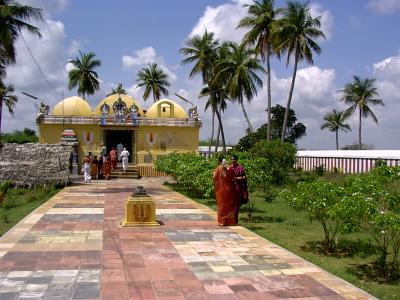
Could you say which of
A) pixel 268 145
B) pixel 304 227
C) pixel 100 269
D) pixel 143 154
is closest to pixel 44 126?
pixel 143 154

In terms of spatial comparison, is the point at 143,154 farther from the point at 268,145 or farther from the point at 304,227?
the point at 304,227

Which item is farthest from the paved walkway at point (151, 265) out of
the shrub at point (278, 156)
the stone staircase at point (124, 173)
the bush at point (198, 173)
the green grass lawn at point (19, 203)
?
the stone staircase at point (124, 173)

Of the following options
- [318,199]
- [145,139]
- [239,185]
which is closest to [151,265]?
[318,199]

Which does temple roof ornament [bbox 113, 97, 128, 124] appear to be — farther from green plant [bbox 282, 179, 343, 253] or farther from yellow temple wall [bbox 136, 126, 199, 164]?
green plant [bbox 282, 179, 343, 253]

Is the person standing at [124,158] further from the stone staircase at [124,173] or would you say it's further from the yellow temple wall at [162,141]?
the yellow temple wall at [162,141]

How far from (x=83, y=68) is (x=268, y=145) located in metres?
27.1

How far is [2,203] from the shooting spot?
1472 cm

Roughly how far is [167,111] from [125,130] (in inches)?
129

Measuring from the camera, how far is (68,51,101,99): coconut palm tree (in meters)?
43.9

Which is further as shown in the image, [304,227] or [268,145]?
[268,145]

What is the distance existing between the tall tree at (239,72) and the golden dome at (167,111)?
375 centimetres

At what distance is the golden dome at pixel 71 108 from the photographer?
1231 inches

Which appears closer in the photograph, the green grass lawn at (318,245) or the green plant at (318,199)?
the green grass lawn at (318,245)

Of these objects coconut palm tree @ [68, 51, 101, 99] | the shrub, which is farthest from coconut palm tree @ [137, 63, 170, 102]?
the shrub
